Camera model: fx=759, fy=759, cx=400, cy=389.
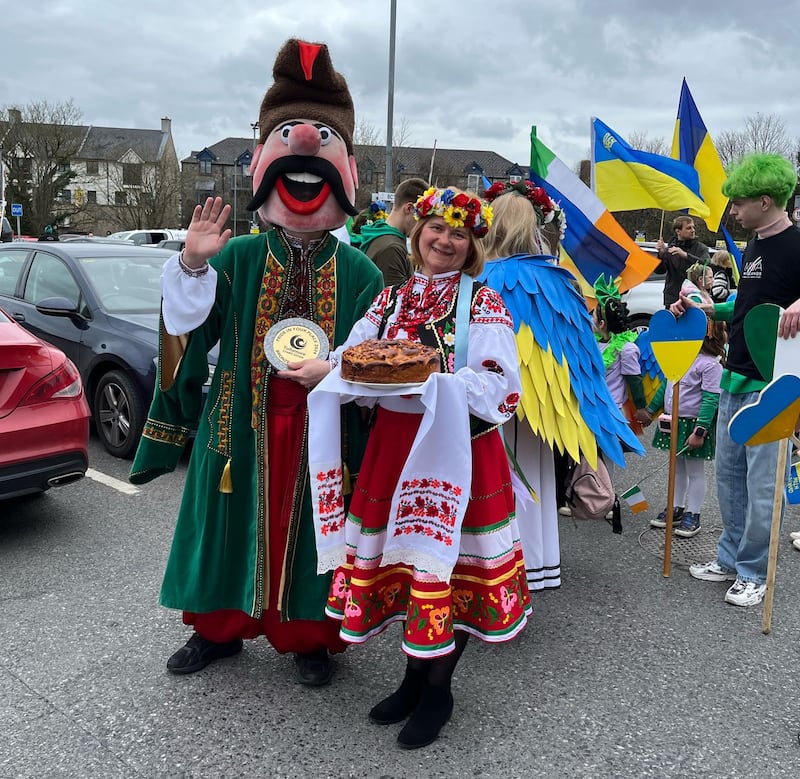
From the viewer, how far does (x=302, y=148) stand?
2607 mm

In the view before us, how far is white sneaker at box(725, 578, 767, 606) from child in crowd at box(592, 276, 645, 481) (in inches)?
41.5

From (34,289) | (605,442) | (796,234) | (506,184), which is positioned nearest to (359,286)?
(506,184)

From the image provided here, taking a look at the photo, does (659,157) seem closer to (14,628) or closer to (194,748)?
(194,748)

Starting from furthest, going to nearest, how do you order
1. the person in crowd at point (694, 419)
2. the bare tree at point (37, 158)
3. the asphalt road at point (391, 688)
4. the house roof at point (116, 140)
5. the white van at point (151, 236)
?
1. the house roof at point (116, 140)
2. the bare tree at point (37, 158)
3. the white van at point (151, 236)
4. the person in crowd at point (694, 419)
5. the asphalt road at point (391, 688)

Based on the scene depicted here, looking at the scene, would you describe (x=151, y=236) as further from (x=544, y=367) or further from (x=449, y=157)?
(x=449, y=157)

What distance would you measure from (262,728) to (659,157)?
346 cm

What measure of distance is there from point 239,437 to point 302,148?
40.2 inches

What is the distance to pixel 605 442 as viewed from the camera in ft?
10.6

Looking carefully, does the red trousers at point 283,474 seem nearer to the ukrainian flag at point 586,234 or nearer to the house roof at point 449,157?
the ukrainian flag at point 586,234

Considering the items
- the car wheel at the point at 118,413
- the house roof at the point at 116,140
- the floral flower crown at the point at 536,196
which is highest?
the house roof at the point at 116,140

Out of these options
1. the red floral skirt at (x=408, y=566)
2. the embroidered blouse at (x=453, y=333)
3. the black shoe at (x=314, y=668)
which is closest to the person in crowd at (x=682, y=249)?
the embroidered blouse at (x=453, y=333)

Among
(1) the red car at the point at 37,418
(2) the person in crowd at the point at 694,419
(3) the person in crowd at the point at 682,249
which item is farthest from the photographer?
(3) the person in crowd at the point at 682,249

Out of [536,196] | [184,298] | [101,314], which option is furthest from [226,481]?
[101,314]

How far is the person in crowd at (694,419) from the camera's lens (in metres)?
4.28
